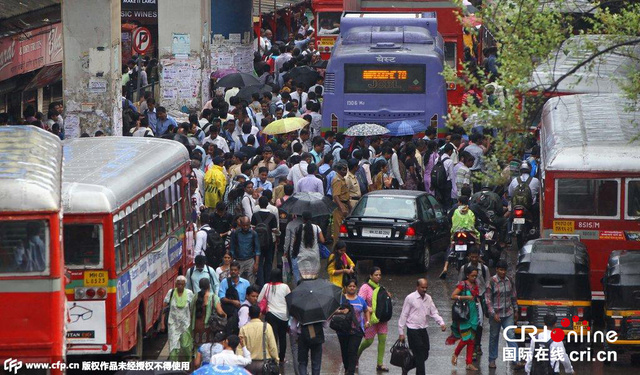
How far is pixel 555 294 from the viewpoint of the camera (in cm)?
1783

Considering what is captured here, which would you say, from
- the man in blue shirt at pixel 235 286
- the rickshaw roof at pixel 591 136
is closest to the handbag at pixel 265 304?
the man in blue shirt at pixel 235 286

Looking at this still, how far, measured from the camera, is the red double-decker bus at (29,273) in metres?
14.3

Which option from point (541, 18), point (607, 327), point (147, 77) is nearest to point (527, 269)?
point (607, 327)

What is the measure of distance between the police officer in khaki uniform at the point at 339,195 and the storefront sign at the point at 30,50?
810 cm

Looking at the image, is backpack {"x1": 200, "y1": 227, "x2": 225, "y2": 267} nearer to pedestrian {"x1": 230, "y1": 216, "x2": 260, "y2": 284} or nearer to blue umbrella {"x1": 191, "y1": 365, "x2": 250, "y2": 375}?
pedestrian {"x1": 230, "y1": 216, "x2": 260, "y2": 284}

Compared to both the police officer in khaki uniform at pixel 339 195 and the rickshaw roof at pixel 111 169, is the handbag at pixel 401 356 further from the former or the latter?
the police officer in khaki uniform at pixel 339 195

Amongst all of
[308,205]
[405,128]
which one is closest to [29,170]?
[308,205]

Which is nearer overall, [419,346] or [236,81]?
[419,346]

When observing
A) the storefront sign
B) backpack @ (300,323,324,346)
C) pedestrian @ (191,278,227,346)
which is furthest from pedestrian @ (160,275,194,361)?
the storefront sign

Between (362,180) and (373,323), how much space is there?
26.6 ft

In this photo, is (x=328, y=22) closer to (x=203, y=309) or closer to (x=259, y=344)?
(x=203, y=309)

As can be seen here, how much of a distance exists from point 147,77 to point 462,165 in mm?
16800

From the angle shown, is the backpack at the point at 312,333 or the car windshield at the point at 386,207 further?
the car windshield at the point at 386,207

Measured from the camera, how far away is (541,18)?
1844 cm
